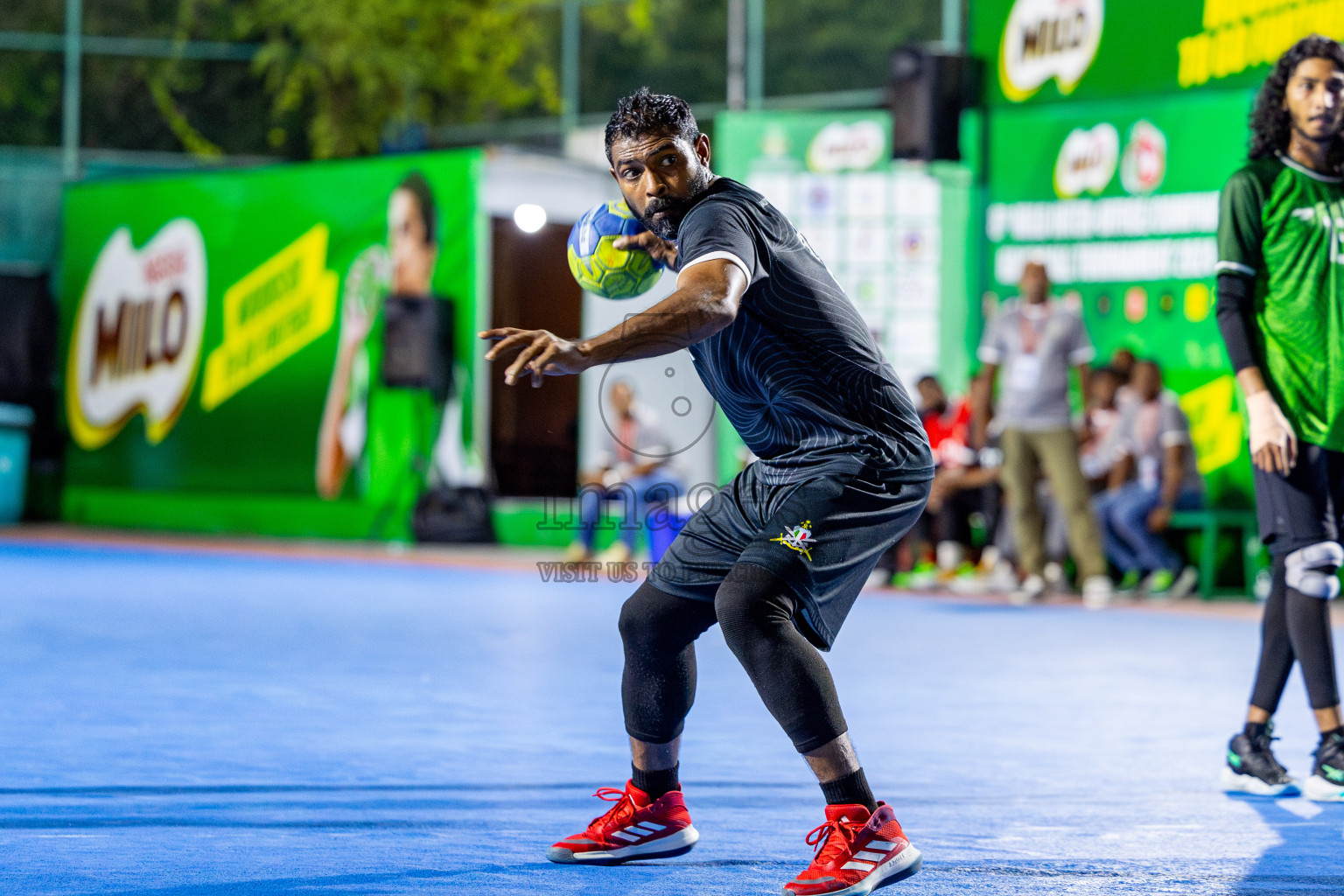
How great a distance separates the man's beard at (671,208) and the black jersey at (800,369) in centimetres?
3

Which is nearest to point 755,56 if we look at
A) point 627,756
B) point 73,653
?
point 73,653

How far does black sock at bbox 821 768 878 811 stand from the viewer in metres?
3.82

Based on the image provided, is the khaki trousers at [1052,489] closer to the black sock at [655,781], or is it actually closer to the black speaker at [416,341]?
the black speaker at [416,341]

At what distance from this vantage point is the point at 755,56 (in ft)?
61.5

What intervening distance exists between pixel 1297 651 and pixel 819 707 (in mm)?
1975

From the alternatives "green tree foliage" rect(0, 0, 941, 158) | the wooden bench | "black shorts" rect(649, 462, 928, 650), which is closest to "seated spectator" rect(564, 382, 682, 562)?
the wooden bench

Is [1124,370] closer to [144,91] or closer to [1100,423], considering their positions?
[1100,423]

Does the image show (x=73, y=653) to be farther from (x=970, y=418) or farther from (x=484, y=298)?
(x=484, y=298)

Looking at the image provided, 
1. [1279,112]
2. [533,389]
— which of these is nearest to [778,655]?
[1279,112]

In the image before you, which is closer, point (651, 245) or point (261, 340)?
point (651, 245)

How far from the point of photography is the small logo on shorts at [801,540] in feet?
12.4

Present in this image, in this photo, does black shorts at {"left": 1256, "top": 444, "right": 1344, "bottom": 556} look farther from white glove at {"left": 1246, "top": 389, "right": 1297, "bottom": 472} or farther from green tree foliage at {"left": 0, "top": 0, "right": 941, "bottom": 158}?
green tree foliage at {"left": 0, "top": 0, "right": 941, "bottom": 158}

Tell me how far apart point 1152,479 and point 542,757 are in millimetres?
7434

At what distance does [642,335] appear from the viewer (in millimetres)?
3373
